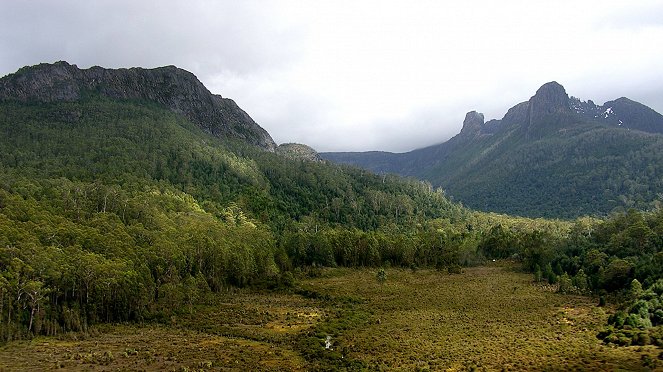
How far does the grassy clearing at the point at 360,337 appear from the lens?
54812 mm

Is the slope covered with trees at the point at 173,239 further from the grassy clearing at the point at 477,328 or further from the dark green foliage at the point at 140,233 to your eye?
the grassy clearing at the point at 477,328

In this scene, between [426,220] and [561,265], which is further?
[426,220]

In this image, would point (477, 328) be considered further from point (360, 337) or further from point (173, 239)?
point (173, 239)

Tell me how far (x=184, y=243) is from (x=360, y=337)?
50531 mm

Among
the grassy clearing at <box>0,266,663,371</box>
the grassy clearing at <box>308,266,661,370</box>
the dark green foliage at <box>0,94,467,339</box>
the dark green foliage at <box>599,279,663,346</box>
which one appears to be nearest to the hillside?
the dark green foliage at <box>0,94,467,339</box>

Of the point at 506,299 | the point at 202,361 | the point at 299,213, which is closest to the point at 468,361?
the point at 202,361

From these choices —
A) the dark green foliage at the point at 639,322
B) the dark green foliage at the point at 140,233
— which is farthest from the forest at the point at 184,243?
the dark green foliage at the point at 140,233

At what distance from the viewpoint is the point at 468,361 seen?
2186 inches

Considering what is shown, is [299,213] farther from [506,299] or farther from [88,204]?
[506,299]

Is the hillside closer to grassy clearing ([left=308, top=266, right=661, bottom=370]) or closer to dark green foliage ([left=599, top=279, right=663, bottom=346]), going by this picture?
grassy clearing ([left=308, top=266, right=661, bottom=370])

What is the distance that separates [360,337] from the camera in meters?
66.8

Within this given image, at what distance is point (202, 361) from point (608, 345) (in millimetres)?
52968

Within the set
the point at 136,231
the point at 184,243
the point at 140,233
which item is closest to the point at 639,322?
the point at 184,243

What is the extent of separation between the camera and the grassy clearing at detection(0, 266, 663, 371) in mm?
54812
